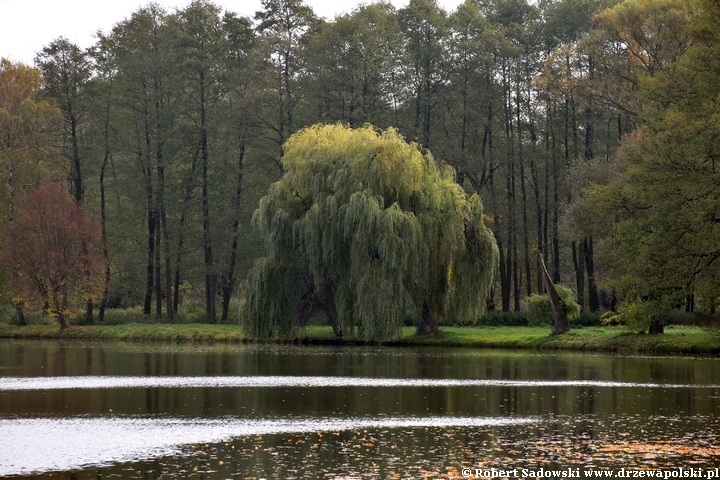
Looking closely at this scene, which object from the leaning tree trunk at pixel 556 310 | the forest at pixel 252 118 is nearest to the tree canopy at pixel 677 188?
the leaning tree trunk at pixel 556 310

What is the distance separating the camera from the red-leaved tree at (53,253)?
2101 inches

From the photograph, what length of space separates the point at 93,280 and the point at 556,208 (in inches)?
1100

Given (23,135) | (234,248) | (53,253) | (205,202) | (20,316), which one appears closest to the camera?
(53,253)

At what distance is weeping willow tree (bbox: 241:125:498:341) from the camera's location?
4044cm

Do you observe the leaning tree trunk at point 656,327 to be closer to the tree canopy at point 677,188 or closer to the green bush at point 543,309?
the tree canopy at point 677,188

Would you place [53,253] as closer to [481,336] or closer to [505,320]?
[481,336]

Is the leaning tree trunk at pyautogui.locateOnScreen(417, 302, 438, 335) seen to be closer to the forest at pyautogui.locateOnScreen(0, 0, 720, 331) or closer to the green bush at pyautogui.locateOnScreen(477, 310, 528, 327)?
the green bush at pyautogui.locateOnScreen(477, 310, 528, 327)

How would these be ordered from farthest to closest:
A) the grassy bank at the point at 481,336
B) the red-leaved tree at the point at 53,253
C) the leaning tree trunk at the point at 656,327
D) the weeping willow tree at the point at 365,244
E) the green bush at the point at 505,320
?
the red-leaved tree at the point at 53,253, the green bush at the point at 505,320, the weeping willow tree at the point at 365,244, the leaning tree trunk at the point at 656,327, the grassy bank at the point at 481,336

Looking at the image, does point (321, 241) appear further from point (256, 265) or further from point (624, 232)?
point (624, 232)

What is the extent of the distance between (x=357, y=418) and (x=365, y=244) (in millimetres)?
21242

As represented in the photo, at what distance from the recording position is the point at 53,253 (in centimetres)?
5369

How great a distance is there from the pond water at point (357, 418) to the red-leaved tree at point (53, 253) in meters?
19.3

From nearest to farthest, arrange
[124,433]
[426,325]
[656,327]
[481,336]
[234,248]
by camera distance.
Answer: [124,433]
[656,327]
[481,336]
[426,325]
[234,248]

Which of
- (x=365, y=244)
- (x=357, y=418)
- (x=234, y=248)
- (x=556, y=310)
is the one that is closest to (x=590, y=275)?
(x=556, y=310)
